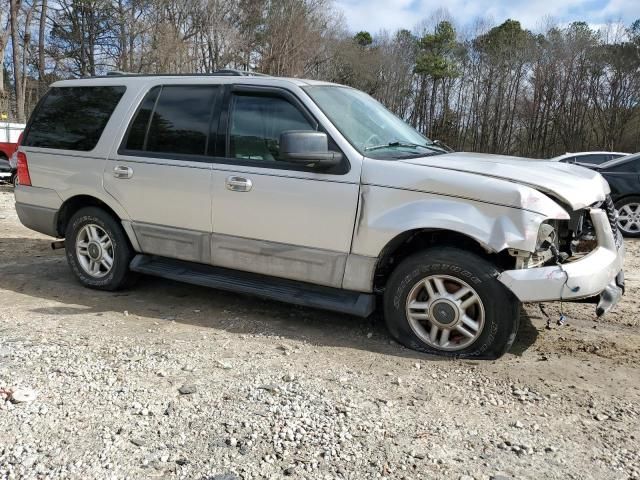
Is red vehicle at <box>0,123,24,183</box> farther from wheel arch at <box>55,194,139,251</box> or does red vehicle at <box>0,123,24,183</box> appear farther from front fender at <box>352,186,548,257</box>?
front fender at <box>352,186,548,257</box>

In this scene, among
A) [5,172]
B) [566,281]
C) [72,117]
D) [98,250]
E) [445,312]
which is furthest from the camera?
[5,172]

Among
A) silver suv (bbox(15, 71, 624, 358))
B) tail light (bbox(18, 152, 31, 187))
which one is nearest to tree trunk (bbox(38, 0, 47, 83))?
tail light (bbox(18, 152, 31, 187))

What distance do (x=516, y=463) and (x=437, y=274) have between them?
1.44m

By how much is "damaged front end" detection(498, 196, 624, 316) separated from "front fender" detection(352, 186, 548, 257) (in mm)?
124

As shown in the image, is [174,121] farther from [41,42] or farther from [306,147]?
[41,42]

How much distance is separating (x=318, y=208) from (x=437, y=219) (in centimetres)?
88

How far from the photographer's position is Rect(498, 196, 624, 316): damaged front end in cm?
361

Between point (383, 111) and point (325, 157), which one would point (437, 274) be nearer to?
point (325, 157)

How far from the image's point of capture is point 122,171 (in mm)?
5098

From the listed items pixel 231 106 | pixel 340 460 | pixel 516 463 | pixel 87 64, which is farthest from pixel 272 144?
pixel 87 64

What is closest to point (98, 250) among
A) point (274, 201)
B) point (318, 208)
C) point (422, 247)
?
point (274, 201)

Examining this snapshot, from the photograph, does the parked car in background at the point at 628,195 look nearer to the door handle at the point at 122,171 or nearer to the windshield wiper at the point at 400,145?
the windshield wiper at the point at 400,145

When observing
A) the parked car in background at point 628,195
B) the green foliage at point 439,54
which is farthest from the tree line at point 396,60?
the parked car in background at point 628,195

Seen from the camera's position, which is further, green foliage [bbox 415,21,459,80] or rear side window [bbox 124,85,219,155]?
green foliage [bbox 415,21,459,80]
